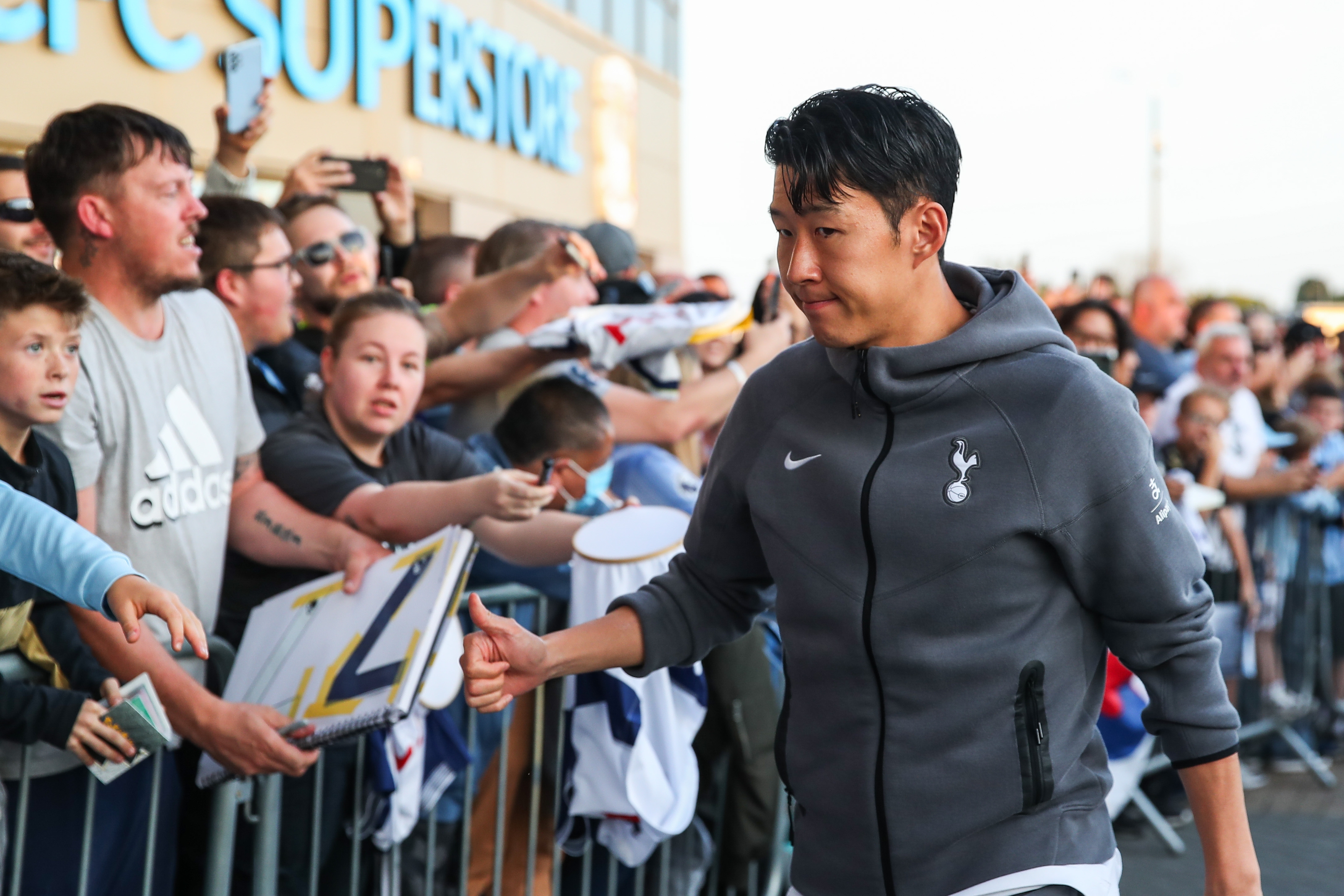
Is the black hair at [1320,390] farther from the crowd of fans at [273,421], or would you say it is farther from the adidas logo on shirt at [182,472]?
the adidas logo on shirt at [182,472]

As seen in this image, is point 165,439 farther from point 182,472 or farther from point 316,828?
point 316,828

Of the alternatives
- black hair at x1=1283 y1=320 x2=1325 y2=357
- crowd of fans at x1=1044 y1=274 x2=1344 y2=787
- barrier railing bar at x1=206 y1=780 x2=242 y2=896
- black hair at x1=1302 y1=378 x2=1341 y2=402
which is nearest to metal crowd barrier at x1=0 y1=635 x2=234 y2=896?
barrier railing bar at x1=206 y1=780 x2=242 y2=896

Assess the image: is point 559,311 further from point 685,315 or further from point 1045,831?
point 1045,831

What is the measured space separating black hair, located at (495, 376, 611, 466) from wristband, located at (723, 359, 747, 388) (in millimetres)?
513

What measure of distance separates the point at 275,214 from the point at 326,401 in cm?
82

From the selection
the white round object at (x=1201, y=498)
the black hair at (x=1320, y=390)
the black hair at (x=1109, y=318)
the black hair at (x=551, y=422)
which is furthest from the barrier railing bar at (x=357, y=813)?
the black hair at (x=1320, y=390)

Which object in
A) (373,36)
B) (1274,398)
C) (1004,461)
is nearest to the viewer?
(1004,461)

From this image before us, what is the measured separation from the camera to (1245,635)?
20.4ft

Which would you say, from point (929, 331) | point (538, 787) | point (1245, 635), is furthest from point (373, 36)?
point (929, 331)

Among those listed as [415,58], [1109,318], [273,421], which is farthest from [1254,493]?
[415,58]

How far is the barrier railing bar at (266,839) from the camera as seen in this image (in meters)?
2.91

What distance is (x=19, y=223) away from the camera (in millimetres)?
3617

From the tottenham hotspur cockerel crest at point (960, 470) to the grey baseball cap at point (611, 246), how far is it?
386 centimetres

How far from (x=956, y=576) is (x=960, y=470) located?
0.55 feet
